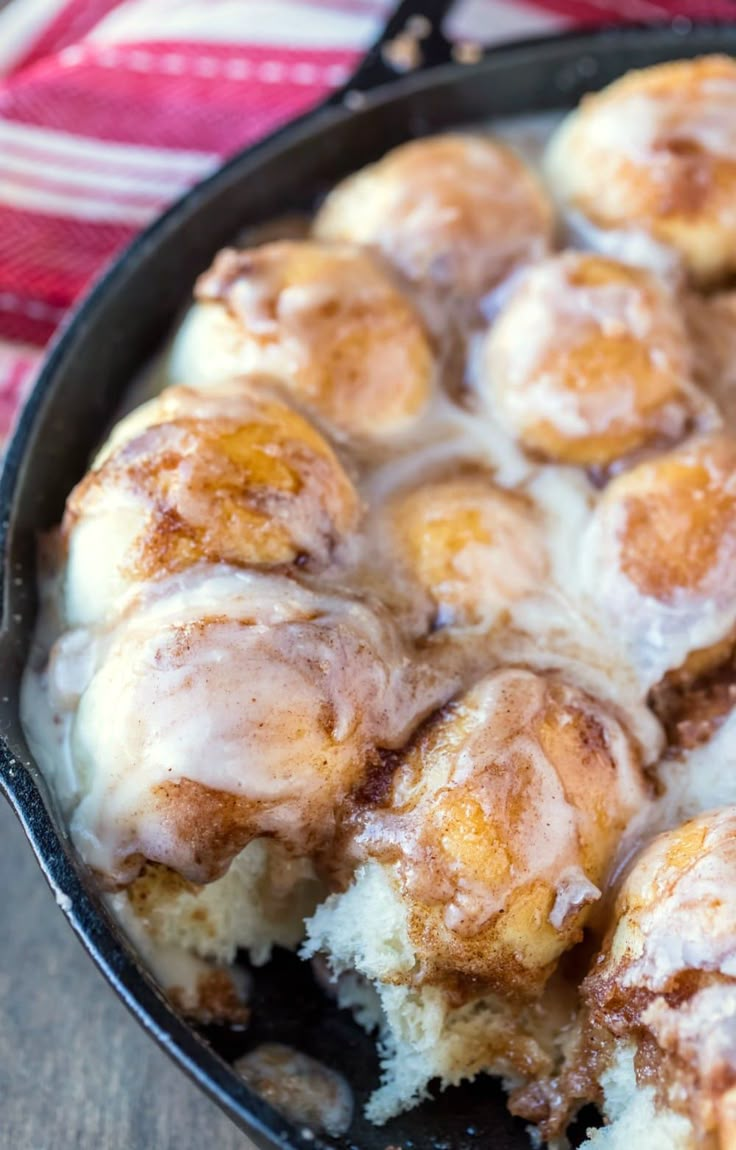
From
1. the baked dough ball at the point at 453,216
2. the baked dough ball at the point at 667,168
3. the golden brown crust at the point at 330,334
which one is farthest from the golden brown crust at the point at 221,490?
the baked dough ball at the point at 667,168

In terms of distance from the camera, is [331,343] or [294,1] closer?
[331,343]

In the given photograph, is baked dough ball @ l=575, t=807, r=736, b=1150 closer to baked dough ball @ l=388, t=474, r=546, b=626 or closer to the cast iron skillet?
the cast iron skillet

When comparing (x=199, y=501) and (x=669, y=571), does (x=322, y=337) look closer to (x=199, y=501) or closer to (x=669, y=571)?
(x=199, y=501)

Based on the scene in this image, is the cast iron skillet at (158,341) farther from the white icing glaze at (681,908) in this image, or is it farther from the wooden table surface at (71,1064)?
the white icing glaze at (681,908)

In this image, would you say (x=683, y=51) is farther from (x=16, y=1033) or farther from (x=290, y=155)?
(x=16, y=1033)

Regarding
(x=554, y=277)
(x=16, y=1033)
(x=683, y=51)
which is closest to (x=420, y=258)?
(x=554, y=277)

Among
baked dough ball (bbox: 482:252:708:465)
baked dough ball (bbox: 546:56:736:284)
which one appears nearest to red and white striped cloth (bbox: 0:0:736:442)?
baked dough ball (bbox: 546:56:736:284)
